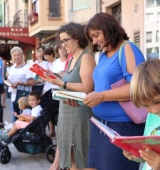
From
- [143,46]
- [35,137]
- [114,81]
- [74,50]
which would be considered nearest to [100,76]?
[114,81]

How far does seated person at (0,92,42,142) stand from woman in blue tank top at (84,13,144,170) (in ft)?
9.54

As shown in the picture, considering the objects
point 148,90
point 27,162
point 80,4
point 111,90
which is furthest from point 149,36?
point 80,4

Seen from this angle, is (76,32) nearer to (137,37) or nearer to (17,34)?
(137,37)

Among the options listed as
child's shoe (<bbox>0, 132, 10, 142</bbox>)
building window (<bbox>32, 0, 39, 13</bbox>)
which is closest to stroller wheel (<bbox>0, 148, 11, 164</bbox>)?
child's shoe (<bbox>0, 132, 10, 142</bbox>)

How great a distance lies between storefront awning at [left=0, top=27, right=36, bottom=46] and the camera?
78.0 feet

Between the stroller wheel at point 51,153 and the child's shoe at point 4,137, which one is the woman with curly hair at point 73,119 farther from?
the child's shoe at point 4,137

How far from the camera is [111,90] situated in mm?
2822

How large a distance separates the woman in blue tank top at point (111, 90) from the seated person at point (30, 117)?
291cm

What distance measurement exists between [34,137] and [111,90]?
125 inches

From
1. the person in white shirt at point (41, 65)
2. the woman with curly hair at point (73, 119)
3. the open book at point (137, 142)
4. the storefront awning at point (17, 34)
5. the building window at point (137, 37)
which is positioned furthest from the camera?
the storefront awning at point (17, 34)

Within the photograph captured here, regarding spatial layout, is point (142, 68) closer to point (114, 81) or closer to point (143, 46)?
point (114, 81)

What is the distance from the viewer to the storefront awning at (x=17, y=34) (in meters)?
23.8

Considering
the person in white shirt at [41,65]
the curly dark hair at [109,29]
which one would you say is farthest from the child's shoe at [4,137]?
the curly dark hair at [109,29]

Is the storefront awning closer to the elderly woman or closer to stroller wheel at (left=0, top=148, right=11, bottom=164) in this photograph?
the elderly woman
